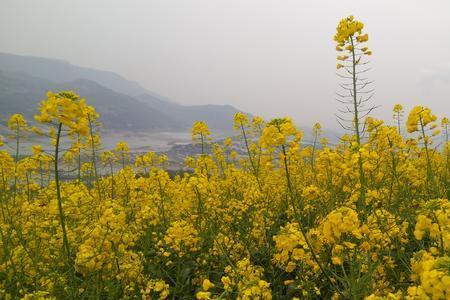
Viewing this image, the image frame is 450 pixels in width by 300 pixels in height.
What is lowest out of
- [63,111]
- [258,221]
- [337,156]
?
[258,221]

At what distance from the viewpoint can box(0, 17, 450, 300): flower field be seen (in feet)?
8.55

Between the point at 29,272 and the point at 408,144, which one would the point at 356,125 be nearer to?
the point at 408,144

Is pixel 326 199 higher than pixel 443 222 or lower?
lower

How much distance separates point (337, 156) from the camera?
344 centimetres

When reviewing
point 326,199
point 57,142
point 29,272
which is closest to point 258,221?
point 326,199

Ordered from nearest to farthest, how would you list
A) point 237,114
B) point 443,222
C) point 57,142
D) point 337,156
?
point 443,222 → point 57,142 → point 337,156 → point 237,114

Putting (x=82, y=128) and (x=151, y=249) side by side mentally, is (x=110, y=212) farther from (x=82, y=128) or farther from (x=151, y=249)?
(x=151, y=249)

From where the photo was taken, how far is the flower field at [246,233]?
261 cm

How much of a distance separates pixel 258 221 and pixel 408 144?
2043mm

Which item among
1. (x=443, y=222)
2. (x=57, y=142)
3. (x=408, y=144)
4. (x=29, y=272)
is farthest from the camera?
(x=408, y=144)

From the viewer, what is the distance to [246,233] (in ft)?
16.4

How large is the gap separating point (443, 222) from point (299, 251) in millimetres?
1061

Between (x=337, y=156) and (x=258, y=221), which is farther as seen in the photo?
(x=258, y=221)

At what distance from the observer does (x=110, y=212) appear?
317cm
